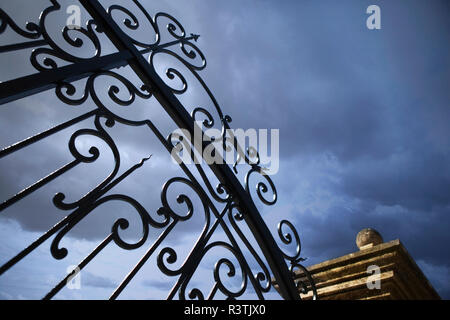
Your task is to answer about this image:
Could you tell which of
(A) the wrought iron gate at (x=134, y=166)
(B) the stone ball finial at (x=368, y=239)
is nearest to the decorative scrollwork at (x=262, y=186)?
(A) the wrought iron gate at (x=134, y=166)

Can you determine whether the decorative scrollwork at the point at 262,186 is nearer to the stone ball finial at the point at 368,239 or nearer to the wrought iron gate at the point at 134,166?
the wrought iron gate at the point at 134,166

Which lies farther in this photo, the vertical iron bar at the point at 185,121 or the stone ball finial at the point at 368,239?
the stone ball finial at the point at 368,239

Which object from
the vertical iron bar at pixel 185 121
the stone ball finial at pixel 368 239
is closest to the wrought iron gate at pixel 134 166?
the vertical iron bar at pixel 185 121

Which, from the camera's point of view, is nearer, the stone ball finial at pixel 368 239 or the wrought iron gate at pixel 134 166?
the wrought iron gate at pixel 134 166

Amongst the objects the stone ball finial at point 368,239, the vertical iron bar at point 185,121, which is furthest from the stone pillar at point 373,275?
the vertical iron bar at point 185,121

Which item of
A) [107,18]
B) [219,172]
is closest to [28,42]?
[107,18]

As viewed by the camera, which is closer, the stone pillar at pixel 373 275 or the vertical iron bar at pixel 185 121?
the vertical iron bar at pixel 185 121

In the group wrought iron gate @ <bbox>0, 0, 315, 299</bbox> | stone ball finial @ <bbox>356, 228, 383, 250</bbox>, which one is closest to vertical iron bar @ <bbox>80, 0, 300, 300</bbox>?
wrought iron gate @ <bbox>0, 0, 315, 299</bbox>

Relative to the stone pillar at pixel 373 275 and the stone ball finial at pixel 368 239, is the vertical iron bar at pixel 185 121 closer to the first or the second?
the stone pillar at pixel 373 275

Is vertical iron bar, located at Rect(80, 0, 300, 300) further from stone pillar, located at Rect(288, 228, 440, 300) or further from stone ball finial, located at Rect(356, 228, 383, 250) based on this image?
stone ball finial, located at Rect(356, 228, 383, 250)

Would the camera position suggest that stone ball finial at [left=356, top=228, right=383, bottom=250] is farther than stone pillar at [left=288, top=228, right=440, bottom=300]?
Yes

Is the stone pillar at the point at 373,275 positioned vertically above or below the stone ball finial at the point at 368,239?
below

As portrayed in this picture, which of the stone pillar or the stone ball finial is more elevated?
the stone ball finial
